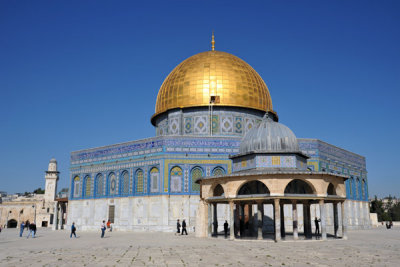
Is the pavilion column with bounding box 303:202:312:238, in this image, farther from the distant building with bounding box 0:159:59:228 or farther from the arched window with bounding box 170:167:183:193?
the distant building with bounding box 0:159:59:228

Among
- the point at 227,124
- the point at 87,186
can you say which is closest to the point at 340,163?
the point at 227,124

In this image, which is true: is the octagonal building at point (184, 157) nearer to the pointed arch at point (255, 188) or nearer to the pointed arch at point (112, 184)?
the pointed arch at point (112, 184)

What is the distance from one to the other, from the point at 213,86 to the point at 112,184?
12.3 m

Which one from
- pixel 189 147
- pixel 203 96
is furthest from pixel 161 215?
pixel 203 96

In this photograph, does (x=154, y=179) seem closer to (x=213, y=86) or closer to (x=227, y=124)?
(x=227, y=124)

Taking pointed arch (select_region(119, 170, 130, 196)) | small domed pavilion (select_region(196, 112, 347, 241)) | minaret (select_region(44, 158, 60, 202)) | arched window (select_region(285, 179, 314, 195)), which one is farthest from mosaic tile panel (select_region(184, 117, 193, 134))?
minaret (select_region(44, 158, 60, 202))

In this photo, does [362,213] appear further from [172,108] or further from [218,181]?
[218,181]

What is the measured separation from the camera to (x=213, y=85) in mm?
35531

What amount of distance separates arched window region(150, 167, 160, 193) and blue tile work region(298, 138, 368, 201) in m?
11.8

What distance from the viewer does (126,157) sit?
33.2 m

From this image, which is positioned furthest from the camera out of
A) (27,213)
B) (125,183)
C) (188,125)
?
(27,213)

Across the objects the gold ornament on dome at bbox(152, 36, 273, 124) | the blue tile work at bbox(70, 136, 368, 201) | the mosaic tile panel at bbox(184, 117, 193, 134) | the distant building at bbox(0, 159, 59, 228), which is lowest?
the distant building at bbox(0, 159, 59, 228)

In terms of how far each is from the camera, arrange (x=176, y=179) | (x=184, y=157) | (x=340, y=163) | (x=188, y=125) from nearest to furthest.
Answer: (x=176, y=179) → (x=184, y=157) → (x=188, y=125) → (x=340, y=163)

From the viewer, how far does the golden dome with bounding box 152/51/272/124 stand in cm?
3525
